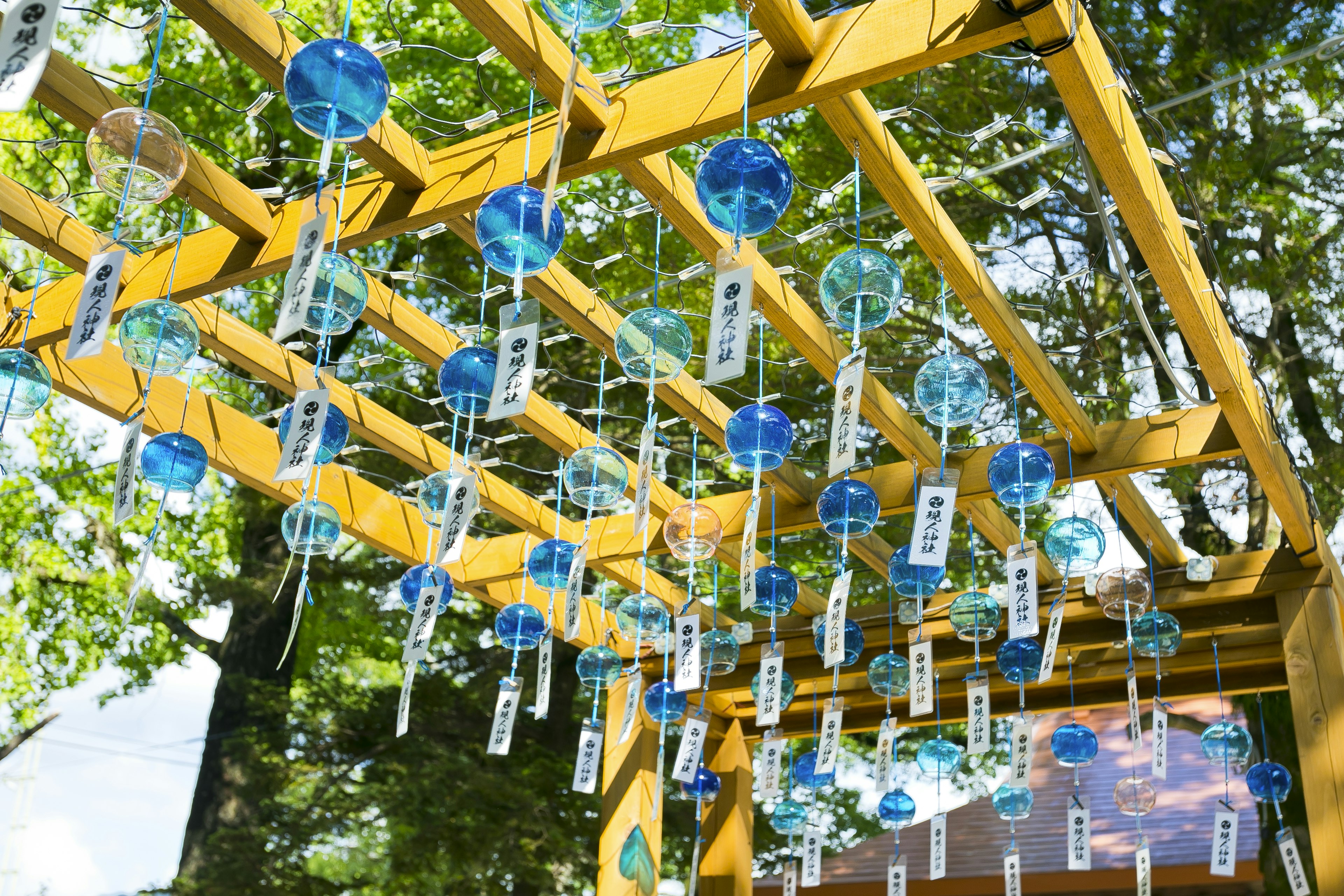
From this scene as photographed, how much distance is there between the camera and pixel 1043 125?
6.64 meters

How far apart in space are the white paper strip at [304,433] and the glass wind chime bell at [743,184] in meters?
0.94

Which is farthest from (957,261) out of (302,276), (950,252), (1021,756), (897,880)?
(897,880)

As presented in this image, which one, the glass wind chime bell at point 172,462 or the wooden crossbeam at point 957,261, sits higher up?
the wooden crossbeam at point 957,261

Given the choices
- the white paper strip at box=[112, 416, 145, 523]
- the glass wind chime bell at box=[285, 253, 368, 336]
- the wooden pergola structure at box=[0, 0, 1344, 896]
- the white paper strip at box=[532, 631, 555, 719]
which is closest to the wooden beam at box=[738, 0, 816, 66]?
the wooden pergola structure at box=[0, 0, 1344, 896]

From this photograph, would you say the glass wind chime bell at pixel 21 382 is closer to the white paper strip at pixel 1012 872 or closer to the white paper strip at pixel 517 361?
the white paper strip at pixel 517 361

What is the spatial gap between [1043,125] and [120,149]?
5.23m

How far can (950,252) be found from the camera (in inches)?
137

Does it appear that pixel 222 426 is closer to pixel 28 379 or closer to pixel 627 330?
pixel 28 379

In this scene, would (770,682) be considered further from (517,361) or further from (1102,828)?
(1102,828)

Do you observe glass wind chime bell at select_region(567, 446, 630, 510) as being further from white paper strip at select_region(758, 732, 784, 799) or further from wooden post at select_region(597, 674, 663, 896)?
wooden post at select_region(597, 674, 663, 896)

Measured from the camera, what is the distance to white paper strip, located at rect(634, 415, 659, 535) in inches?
128

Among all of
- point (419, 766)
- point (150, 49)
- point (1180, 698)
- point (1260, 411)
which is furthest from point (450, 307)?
point (1260, 411)

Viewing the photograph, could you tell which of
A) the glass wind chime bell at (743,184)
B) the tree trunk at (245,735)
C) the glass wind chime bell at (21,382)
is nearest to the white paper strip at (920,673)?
the glass wind chime bell at (743,184)

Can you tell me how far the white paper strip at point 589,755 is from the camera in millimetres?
4617
